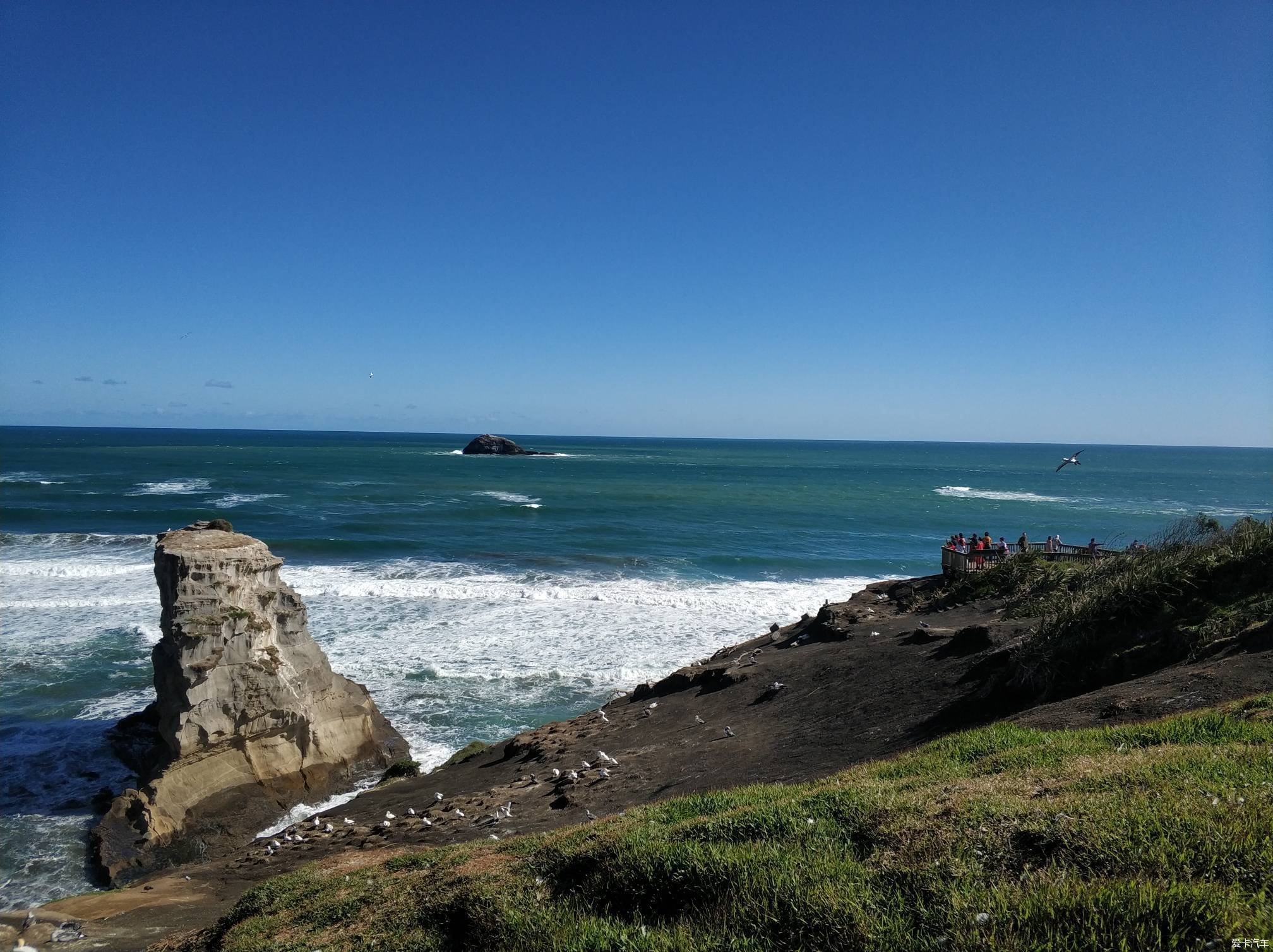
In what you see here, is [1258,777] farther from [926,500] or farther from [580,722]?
[926,500]

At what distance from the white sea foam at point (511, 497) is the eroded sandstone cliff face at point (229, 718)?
4109 centimetres

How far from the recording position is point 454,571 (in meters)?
34.5

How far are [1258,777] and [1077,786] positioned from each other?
113 centimetres

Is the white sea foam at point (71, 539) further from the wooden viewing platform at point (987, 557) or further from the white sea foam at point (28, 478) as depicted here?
the wooden viewing platform at point (987, 557)

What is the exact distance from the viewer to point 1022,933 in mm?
3740

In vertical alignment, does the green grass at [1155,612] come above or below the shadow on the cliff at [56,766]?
above

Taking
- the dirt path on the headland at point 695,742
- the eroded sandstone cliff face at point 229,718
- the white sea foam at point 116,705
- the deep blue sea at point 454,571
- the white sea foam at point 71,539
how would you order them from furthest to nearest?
the white sea foam at point 71,539, the deep blue sea at point 454,571, the white sea foam at point 116,705, the eroded sandstone cliff face at point 229,718, the dirt path on the headland at point 695,742

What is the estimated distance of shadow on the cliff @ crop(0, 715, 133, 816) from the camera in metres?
14.1

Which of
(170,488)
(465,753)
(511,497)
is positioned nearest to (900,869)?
(465,753)

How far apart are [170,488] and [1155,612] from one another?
239 feet

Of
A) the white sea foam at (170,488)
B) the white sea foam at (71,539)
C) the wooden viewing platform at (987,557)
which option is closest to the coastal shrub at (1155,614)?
the wooden viewing platform at (987,557)

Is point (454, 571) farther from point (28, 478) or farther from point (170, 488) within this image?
point (28, 478)

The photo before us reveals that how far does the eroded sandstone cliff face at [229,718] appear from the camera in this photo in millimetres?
Answer: 13328

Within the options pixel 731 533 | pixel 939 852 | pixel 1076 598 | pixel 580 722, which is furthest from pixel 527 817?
pixel 731 533
